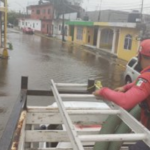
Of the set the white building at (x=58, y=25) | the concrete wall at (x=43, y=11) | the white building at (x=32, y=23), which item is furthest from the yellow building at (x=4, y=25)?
the white building at (x=32, y=23)

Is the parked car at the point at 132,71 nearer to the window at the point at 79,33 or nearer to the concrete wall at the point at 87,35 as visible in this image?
the concrete wall at the point at 87,35

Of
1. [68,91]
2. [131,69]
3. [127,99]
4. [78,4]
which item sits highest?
[78,4]

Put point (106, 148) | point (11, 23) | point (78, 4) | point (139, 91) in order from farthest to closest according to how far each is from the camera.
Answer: point (11, 23), point (78, 4), point (106, 148), point (139, 91)

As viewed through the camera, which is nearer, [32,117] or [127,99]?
[127,99]

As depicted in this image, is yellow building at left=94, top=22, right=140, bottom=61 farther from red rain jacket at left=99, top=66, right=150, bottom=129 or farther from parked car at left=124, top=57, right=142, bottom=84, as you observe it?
red rain jacket at left=99, top=66, right=150, bottom=129

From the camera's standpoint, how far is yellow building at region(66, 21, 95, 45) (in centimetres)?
2959

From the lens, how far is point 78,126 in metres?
3.46

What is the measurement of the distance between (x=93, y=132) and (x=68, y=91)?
965 mm

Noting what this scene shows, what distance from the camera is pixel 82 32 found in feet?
102

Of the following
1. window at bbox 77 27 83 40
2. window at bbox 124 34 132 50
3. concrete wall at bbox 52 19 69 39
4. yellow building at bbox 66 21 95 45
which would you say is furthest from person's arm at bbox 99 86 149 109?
concrete wall at bbox 52 19 69 39

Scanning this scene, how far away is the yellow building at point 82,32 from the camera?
2959 centimetres

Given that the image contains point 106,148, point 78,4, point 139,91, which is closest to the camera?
point 139,91

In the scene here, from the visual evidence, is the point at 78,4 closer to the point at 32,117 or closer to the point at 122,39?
the point at 122,39

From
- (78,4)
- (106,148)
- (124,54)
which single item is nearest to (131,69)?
(106,148)
